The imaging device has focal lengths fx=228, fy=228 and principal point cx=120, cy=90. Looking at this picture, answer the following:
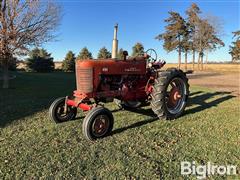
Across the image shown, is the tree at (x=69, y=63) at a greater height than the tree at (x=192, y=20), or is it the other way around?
the tree at (x=192, y=20)

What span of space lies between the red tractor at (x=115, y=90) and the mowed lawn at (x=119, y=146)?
0.27 metres

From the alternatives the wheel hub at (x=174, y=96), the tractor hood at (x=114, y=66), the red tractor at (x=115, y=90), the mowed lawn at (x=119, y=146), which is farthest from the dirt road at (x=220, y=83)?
the tractor hood at (x=114, y=66)

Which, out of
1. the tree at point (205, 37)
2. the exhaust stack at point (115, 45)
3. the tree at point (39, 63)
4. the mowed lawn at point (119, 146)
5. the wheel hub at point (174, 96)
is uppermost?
the tree at point (205, 37)

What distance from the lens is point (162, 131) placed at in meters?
4.74

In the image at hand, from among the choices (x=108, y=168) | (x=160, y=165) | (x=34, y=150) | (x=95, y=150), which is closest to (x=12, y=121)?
(x=34, y=150)

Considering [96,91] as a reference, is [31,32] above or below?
above

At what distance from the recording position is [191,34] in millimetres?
36188

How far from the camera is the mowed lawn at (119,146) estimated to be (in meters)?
3.08

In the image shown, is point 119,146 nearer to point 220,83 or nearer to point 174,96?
point 174,96

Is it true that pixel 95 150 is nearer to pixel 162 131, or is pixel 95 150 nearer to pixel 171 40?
pixel 162 131

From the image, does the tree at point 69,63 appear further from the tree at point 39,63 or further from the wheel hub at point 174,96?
the wheel hub at point 174,96

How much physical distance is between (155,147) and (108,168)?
107 cm

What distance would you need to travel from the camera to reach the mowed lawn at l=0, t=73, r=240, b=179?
3083mm

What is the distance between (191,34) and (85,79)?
3477cm
